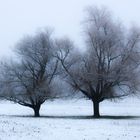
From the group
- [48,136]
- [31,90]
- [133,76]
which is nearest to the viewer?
[48,136]

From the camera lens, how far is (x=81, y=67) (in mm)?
40688

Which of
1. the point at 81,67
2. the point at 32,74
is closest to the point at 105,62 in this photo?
the point at 81,67

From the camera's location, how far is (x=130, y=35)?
39.8 m

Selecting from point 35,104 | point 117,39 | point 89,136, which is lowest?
point 89,136

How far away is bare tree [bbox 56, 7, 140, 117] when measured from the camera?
3900cm

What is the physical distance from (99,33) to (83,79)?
4828 mm

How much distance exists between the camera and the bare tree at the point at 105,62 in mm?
39000

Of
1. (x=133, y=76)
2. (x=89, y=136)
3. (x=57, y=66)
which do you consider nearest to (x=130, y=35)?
(x=133, y=76)

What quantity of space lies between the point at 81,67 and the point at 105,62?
2445mm

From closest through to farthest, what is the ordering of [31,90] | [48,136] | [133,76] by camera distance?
[48,136] < [133,76] < [31,90]

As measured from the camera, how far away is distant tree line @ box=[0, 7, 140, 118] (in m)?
39.2

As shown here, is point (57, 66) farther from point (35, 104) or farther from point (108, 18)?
point (108, 18)

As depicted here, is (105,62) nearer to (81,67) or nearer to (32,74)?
(81,67)

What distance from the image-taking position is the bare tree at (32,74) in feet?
135
